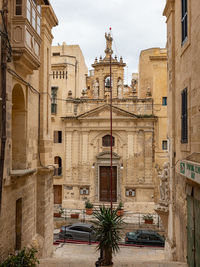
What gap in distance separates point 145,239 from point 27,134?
9.58 meters

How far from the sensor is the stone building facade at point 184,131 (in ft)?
24.1

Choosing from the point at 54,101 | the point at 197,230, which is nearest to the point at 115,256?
the point at 197,230

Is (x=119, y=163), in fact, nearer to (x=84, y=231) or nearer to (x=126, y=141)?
(x=126, y=141)

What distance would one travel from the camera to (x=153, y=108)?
23.7 meters

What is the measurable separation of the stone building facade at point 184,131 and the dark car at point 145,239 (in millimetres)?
4222

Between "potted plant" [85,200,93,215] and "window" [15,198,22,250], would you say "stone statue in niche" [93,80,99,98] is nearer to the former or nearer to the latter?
"potted plant" [85,200,93,215]

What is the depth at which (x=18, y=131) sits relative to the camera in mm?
10016

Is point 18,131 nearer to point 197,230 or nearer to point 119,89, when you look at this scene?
point 197,230

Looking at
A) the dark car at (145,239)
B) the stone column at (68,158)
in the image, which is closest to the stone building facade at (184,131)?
the dark car at (145,239)

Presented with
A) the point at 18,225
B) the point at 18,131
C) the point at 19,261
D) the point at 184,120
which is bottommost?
the point at 19,261

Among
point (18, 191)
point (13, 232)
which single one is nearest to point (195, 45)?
point (18, 191)

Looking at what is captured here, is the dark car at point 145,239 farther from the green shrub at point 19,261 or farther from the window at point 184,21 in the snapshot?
the window at point 184,21

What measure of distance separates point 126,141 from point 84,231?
9.24 meters

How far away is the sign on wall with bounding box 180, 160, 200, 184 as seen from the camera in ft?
20.3
